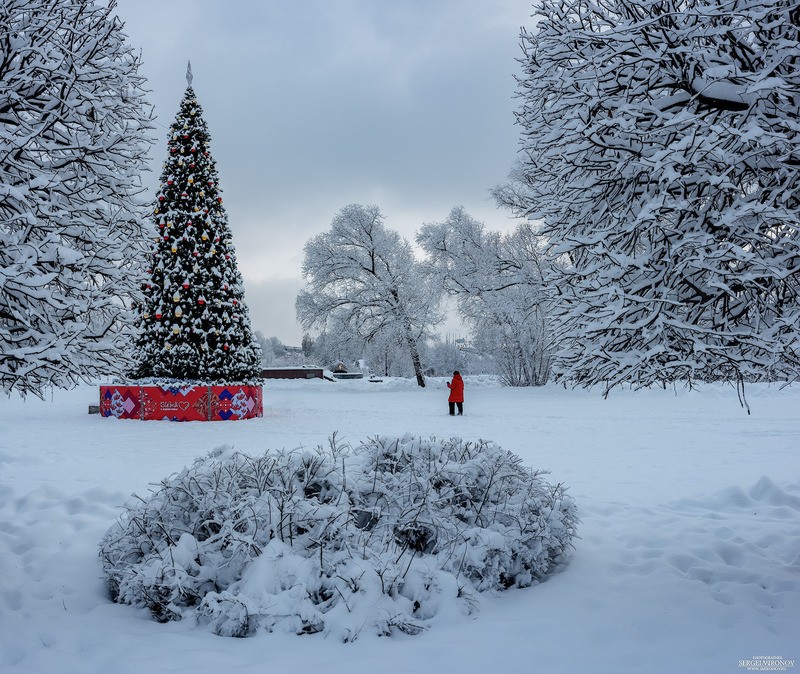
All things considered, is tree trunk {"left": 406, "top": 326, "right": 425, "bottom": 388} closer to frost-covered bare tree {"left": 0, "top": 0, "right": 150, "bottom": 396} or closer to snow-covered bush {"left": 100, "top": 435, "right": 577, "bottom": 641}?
snow-covered bush {"left": 100, "top": 435, "right": 577, "bottom": 641}

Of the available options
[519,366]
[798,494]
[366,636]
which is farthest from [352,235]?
[366,636]

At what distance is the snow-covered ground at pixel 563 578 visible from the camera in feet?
10.6

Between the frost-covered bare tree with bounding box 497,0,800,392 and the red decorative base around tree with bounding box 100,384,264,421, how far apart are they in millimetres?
11423

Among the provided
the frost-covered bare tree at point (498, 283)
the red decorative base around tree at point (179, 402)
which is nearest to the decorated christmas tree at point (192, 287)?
the red decorative base around tree at point (179, 402)

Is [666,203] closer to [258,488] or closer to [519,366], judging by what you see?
[258,488]

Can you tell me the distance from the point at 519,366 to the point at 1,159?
27.7 metres

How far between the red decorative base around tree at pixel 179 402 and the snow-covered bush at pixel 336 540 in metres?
9.66

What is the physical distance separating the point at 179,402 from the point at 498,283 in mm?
16567

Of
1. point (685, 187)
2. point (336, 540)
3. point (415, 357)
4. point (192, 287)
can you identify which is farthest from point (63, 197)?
point (415, 357)

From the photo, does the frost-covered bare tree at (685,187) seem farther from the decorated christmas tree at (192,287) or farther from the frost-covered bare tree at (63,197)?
the decorated christmas tree at (192,287)

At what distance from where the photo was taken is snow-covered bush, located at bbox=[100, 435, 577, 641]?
3.62m

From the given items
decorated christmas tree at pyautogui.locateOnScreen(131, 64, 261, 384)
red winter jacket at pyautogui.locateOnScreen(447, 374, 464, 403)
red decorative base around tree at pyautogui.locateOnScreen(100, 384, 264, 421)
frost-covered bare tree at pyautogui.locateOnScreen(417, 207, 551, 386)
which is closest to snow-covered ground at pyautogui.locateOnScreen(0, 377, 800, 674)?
red decorative base around tree at pyautogui.locateOnScreen(100, 384, 264, 421)

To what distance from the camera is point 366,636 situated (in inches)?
136

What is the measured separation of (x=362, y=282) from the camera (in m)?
30.9
